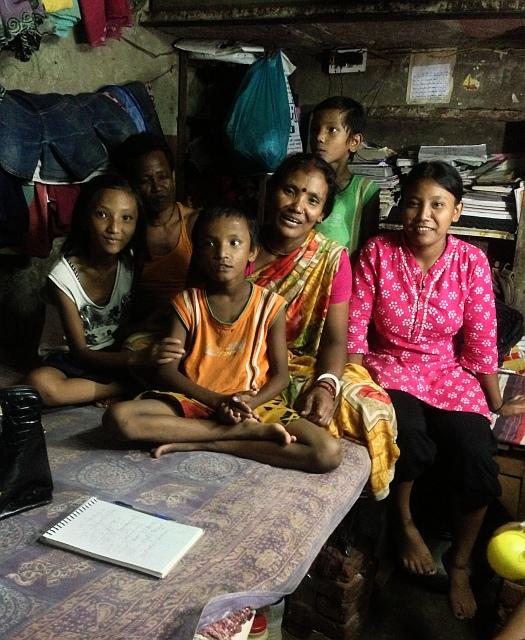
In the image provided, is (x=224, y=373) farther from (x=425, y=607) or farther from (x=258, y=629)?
(x=425, y=607)

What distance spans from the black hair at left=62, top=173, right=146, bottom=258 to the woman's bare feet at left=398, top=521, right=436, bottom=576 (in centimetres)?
133

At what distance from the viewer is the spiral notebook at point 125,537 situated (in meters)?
1.22

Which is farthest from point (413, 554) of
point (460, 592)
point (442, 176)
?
point (442, 176)

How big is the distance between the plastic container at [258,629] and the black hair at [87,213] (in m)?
1.25

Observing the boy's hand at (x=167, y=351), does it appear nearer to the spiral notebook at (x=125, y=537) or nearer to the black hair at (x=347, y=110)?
the spiral notebook at (x=125, y=537)

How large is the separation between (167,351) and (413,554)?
3.28 feet

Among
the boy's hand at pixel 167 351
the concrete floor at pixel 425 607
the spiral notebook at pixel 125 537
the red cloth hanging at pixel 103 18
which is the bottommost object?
the concrete floor at pixel 425 607

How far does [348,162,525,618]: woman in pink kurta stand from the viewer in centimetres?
192

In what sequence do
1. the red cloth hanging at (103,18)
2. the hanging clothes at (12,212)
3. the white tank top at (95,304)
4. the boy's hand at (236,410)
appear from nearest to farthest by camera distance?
the boy's hand at (236,410), the white tank top at (95,304), the hanging clothes at (12,212), the red cloth hanging at (103,18)

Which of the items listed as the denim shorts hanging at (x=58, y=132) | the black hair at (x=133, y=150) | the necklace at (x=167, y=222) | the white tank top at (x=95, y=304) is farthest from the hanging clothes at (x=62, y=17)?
the white tank top at (x=95, y=304)

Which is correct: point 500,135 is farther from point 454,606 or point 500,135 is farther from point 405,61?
point 454,606

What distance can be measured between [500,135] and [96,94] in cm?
190

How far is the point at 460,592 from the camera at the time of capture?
1932 mm

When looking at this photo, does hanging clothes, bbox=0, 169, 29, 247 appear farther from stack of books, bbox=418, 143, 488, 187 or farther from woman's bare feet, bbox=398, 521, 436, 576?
stack of books, bbox=418, 143, 488, 187
